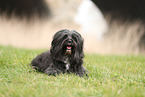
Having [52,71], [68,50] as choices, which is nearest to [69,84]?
[52,71]

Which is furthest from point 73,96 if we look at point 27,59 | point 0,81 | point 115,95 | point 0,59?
point 27,59

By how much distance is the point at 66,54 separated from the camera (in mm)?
4887

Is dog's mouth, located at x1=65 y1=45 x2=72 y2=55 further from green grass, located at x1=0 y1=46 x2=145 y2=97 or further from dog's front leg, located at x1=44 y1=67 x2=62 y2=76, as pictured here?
green grass, located at x1=0 y1=46 x2=145 y2=97

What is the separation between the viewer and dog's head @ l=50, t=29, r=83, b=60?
4746mm

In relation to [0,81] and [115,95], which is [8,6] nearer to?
[0,81]

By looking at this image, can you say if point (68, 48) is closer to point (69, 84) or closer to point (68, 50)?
point (68, 50)

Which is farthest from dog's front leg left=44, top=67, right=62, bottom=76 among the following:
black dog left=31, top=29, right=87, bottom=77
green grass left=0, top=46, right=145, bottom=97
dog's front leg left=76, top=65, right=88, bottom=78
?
dog's front leg left=76, top=65, right=88, bottom=78

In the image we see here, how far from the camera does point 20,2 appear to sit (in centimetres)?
1177

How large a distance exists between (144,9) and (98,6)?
2.31 metres

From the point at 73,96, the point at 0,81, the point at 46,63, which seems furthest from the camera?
the point at 46,63

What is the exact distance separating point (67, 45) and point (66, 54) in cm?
23

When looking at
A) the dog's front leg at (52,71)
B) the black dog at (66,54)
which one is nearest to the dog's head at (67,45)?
the black dog at (66,54)

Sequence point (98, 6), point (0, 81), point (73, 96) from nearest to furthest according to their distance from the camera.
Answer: point (73, 96), point (0, 81), point (98, 6)

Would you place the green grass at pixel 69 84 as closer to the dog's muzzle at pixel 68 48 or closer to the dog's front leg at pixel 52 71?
the dog's front leg at pixel 52 71
